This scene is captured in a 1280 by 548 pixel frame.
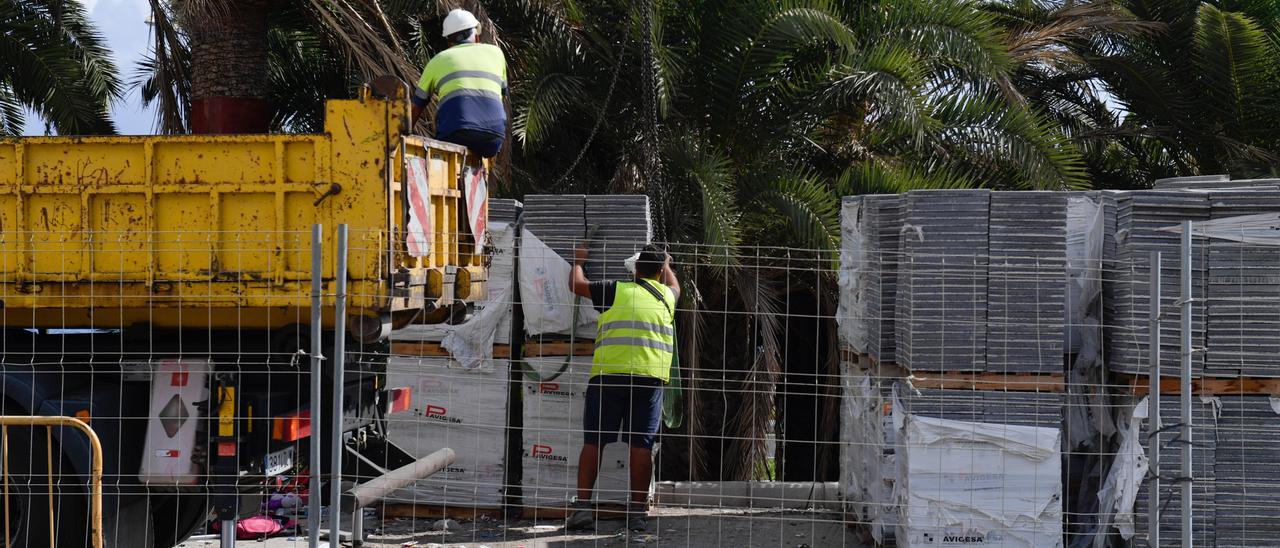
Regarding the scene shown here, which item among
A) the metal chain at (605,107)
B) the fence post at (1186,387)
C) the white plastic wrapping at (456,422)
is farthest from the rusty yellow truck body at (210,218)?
the metal chain at (605,107)

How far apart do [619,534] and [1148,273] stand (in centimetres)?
372

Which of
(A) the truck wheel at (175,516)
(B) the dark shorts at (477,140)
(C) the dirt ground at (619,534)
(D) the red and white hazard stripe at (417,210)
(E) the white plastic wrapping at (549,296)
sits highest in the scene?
(B) the dark shorts at (477,140)

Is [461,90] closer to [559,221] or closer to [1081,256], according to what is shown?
[559,221]

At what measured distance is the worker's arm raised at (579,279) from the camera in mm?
8188

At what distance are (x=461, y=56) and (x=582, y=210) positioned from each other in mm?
1886

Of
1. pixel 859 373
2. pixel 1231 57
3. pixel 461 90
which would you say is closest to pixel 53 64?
pixel 461 90

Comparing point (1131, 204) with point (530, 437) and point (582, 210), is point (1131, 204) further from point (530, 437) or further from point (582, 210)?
point (530, 437)

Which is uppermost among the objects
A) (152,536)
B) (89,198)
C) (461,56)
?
(461,56)

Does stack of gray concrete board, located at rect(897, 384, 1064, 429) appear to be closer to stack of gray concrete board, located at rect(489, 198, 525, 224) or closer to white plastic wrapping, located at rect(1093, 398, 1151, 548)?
white plastic wrapping, located at rect(1093, 398, 1151, 548)

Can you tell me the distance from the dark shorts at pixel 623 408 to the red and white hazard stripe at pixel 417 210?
212 centimetres

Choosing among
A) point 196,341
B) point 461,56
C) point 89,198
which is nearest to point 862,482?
point 461,56

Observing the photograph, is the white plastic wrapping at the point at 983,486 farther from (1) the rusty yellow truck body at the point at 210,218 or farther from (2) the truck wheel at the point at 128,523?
(2) the truck wheel at the point at 128,523

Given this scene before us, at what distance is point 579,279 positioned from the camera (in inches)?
323

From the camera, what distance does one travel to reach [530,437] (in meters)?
8.94
